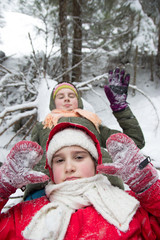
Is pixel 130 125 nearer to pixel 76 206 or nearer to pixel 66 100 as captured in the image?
pixel 66 100

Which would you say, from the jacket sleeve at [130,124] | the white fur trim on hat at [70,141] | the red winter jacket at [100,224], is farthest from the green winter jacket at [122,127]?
the red winter jacket at [100,224]

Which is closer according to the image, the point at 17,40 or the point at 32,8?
the point at 32,8

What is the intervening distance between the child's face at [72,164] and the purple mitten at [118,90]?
2.39 feet

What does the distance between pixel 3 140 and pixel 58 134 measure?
5.34 metres

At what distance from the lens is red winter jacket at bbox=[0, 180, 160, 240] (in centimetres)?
101

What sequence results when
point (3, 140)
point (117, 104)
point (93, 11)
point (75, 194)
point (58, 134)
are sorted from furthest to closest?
1. point (93, 11)
2. point (3, 140)
3. point (117, 104)
4. point (58, 134)
5. point (75, 194)

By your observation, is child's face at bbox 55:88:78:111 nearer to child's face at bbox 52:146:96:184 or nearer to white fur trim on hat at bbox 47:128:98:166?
white fur trim on hat at bbox 47:128:98:166

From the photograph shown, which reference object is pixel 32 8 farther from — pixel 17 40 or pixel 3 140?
pixel 3 140

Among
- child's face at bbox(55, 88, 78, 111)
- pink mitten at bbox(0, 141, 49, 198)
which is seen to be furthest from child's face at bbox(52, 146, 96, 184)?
child's face at bbox(55, 88, 78, 111)

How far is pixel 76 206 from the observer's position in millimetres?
1136

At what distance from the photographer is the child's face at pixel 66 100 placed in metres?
2.27

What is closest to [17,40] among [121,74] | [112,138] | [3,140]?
[3,140]

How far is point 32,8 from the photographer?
20.6 ft

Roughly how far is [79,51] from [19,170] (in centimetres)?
628
